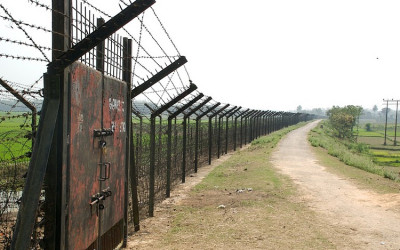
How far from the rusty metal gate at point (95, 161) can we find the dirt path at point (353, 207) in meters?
4.28

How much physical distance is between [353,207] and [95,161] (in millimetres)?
7568

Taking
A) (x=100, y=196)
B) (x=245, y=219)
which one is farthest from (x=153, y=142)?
(x=100, y=196)

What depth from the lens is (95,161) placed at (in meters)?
4.76

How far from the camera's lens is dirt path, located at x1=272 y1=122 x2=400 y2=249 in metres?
7.42

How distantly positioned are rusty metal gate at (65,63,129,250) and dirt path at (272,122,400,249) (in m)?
4.28

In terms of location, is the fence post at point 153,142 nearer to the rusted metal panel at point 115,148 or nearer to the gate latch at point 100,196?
the rusted metal panel at point 115,148

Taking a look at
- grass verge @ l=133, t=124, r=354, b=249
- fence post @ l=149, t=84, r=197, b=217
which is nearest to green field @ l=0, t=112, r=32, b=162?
grass verge @ l=133, t=124, r=354, b=249

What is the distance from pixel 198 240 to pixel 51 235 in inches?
150

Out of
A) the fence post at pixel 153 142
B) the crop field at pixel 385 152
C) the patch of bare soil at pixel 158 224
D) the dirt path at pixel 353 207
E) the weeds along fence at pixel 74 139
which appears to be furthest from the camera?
the crop field at pixel 385 152

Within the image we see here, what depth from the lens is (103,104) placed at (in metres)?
5.06

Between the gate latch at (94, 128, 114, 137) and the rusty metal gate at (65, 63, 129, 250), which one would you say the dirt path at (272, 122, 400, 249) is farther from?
the gate latch at (94, 128, 114, 137)

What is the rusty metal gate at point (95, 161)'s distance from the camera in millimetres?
4059

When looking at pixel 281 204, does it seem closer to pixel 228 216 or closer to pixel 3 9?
pixel 228 216

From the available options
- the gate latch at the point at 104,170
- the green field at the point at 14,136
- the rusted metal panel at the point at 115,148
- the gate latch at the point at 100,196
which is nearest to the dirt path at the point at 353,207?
the rusted metal panel at the point at 115,148
